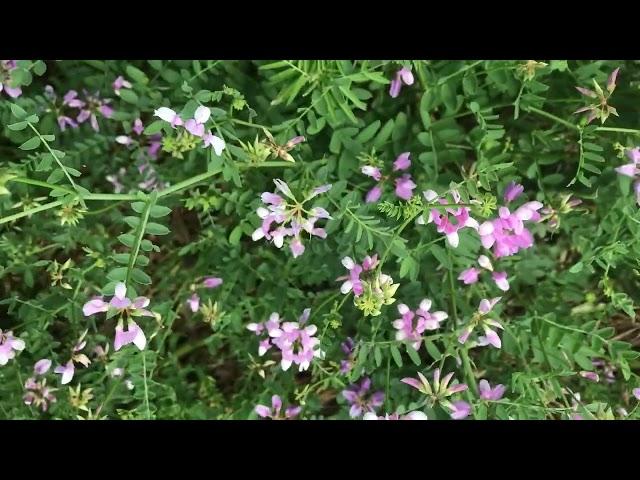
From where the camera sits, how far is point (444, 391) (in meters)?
1.80

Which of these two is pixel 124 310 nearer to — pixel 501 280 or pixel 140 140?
pixel 140 140

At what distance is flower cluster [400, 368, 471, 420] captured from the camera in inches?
70.3

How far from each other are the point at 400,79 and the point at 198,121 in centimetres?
68

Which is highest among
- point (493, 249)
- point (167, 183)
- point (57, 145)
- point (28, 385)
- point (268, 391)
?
point (57, 145)

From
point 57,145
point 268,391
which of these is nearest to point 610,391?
point 268,391

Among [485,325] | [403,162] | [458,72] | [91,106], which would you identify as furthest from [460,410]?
[91,106]

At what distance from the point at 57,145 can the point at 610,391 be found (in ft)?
6.87

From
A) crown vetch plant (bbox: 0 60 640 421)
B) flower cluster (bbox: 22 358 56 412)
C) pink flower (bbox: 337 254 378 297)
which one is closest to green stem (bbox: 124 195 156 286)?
crown vetch plant (bbox: 0 60 640 421)

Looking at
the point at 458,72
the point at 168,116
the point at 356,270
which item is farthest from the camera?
the point at 458,72

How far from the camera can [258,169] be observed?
214 centimetres

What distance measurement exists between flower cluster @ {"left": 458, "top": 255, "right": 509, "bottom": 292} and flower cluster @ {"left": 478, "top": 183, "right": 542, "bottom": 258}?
9cm

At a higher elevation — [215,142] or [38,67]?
[38,67]

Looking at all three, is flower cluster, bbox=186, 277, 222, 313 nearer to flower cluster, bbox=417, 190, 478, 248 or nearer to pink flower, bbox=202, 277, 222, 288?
pink flower, bbox=202, 277, 222, 288

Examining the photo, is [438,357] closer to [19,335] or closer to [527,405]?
[527,405]
